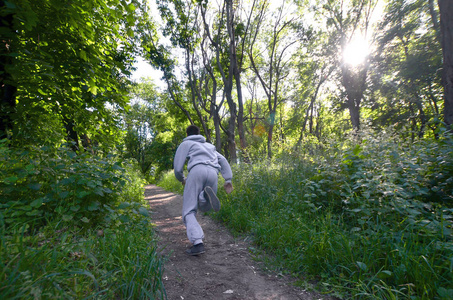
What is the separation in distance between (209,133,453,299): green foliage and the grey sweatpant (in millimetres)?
1184

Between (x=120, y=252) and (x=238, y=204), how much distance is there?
3.23m

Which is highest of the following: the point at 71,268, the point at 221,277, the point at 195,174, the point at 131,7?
the point at 131,7

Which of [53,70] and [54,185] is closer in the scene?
[54,185]

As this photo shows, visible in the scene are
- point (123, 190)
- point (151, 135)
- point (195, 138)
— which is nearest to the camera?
point (195, 138)

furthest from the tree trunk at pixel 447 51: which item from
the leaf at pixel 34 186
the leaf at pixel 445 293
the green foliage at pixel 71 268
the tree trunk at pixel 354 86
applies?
the tree trunk at pixel 354 86

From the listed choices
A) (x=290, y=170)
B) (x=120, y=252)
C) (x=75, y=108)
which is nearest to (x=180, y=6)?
(x=75, y=108)

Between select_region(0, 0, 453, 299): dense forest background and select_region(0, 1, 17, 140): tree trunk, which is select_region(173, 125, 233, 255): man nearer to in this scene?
select_region(0, 0, 453, 299): dense forest background

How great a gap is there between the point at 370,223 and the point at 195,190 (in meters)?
2.58

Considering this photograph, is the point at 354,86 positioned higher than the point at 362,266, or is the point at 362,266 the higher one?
the point at 354,86

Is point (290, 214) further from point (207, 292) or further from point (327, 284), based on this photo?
point (207, 292)

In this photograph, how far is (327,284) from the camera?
220 centimetres

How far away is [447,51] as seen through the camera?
493 cm

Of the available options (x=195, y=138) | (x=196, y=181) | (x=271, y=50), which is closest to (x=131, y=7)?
(x=195, y=138)

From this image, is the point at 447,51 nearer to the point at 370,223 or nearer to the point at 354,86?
the point at 370,223
